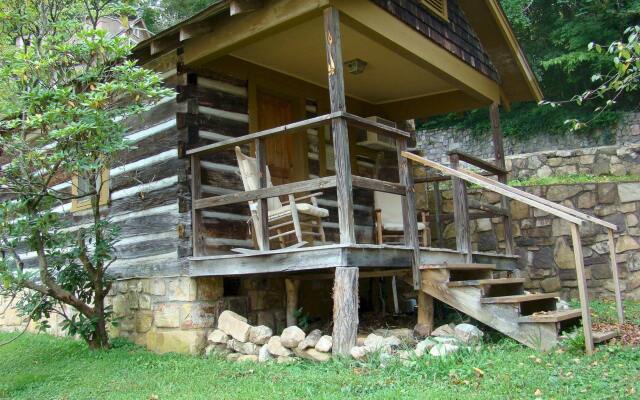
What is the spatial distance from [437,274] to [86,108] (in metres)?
3.78

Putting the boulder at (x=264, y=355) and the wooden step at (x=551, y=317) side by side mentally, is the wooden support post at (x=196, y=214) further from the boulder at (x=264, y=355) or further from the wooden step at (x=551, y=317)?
the wooden step at (x=551, y=317)


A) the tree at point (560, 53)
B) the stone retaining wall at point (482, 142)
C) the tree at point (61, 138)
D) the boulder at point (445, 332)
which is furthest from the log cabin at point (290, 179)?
the tree at point (560, 53)

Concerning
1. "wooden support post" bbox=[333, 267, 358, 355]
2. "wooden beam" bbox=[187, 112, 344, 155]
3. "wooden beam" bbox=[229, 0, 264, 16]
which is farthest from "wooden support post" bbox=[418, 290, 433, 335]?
"wooden beam" bbox=[229, 0, 264, 16]

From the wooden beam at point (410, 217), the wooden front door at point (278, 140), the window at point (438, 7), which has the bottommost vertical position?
the wooden beam at point (410, 217)

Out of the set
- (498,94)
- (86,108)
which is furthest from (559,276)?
(86,108)

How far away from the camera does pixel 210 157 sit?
6.88 metres

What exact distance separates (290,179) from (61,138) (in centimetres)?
284

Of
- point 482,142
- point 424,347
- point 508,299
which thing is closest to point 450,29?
point 508,299

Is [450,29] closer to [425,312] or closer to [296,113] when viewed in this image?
[296,113]

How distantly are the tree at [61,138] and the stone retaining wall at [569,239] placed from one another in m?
5.27

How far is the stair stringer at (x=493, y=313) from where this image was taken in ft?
16.9

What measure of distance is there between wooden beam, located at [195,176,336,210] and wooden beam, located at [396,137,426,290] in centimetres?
98

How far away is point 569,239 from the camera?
8859 millimetres

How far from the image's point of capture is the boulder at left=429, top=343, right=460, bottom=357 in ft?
16.4
